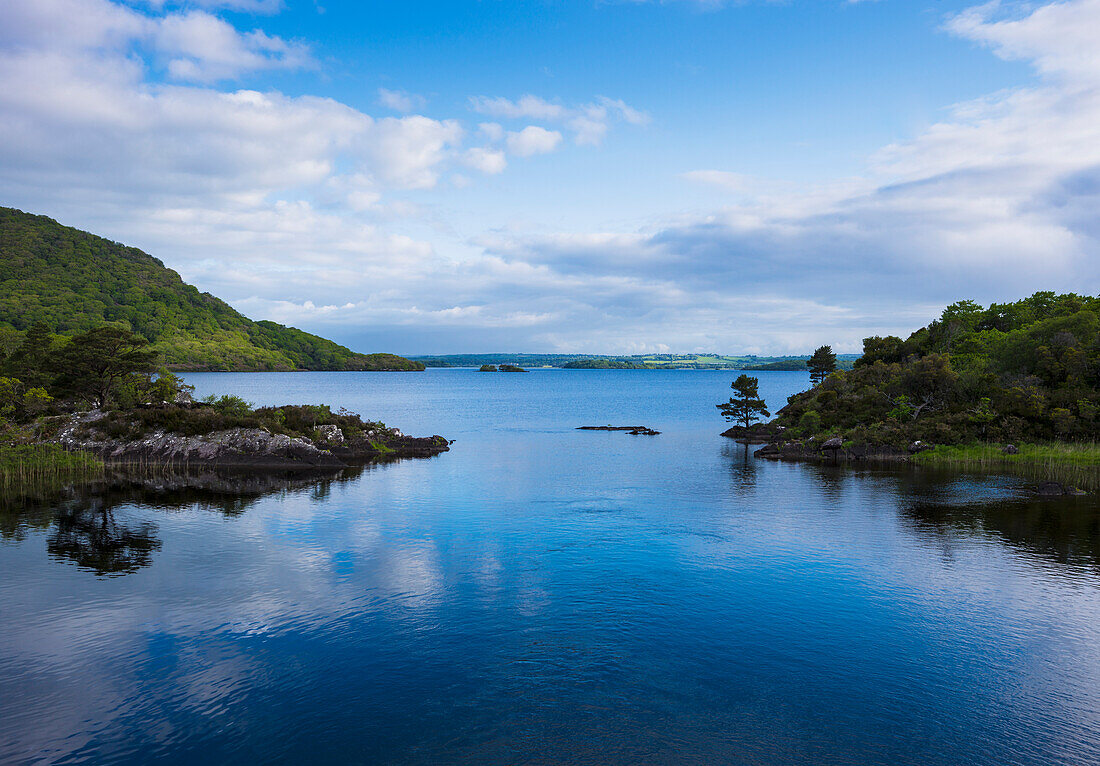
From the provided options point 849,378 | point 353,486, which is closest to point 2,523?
point 353,486

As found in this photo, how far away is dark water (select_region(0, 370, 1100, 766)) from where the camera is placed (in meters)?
17.7

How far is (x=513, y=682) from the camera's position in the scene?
20.7m

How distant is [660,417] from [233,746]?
420ft

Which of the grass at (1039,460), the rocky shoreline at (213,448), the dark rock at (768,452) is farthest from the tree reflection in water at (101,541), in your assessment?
the grass at (1039,460)

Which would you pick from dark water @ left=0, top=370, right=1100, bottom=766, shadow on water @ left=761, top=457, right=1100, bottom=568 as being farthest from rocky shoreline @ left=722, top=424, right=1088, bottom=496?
dark water @ left=0, top=370, right=1100, bottom=766

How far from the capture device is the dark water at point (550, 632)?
1772 cm

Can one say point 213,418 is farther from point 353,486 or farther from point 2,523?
point 2,523

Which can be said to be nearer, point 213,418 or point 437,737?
point 437,737

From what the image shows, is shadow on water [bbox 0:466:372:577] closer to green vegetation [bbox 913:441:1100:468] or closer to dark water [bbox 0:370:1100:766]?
dark water [bbox 0:370:1100:766]

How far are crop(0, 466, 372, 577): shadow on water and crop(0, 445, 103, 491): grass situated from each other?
1.69m

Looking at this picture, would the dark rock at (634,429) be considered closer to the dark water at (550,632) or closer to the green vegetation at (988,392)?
the green vegetation at (988,392)

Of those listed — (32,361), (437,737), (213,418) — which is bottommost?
(437,737)

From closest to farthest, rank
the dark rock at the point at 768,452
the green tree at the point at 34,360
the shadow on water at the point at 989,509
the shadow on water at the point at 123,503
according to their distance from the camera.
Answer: the shadow on water at the point at 123,503 → the shadow on water at the point at 989,509 → the green tree at the point at 34,360 → the dark rock at the point at 768,452

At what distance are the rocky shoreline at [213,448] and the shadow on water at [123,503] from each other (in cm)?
315
